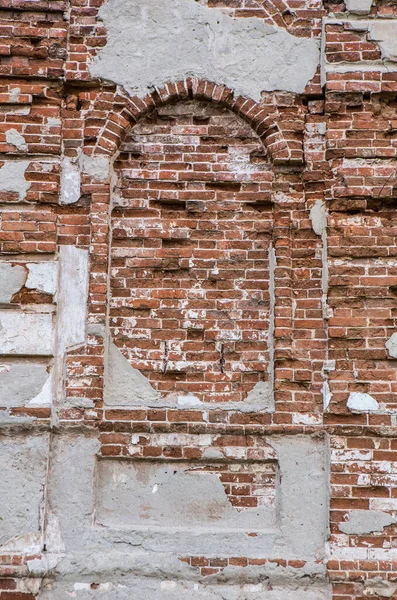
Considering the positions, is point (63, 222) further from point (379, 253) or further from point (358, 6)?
point (358, 6)

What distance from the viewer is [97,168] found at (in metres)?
4.11

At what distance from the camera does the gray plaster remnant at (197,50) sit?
13.7ft

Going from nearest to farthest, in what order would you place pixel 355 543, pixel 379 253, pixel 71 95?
pixel 355 543
pixel 379 253
pixel 71 95

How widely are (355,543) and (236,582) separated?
2.43 ft

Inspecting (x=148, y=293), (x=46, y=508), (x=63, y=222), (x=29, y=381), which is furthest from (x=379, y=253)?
(x=46, y=508)

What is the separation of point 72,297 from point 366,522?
227cm

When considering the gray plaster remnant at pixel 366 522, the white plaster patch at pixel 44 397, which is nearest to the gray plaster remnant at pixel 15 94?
the white plaster patch at pixel 44 397

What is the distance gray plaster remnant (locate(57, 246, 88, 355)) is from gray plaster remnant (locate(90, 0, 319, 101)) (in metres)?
1.20

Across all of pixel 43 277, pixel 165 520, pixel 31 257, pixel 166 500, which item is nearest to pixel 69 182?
pixel 31 257

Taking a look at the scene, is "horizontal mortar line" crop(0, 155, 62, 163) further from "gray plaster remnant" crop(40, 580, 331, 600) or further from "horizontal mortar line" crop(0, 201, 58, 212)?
"gray plaster remnant" crop(40, 580, 331, 600)

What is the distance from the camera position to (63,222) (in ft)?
13.4

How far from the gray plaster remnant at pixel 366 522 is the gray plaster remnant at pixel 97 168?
263 cm

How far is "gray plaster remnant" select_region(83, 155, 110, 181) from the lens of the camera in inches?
161

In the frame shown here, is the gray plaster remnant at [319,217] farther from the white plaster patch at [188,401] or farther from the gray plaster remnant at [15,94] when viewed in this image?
the gray plaster remnant at [15,94]
